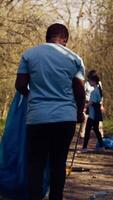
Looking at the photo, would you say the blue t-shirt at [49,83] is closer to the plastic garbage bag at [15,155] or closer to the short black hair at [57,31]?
the short black hair at [57,31]

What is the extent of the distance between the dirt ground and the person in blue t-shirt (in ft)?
5.40

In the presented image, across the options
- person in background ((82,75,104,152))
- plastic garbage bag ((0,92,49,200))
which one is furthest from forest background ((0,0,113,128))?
plastic garbage bag ((0,92,49,200))

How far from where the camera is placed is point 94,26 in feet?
112

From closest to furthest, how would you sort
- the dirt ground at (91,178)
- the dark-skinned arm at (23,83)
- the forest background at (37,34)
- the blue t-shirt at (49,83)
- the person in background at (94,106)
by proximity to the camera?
the blue t-shirt at (49,83) < the dark-skinned arm at (23,83) < the dirt ground at (91,178) < the person in background at (94,106) < the forest background at (37,34)

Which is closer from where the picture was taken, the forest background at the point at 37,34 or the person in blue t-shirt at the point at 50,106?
the person in blue t-shirt at the point at 50,106

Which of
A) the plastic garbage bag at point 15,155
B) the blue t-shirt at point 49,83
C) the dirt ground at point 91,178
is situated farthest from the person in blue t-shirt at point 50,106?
the dirt ground at point 91,178

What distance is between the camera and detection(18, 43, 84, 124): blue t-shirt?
640 cm

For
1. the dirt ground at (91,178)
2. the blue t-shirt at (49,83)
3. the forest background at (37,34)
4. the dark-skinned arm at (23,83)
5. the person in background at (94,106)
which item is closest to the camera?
the blue t-shirt at (49,83)

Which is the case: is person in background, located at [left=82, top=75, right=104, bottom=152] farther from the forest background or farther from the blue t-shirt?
the blue t-shirt

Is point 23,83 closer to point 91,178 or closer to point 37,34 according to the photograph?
point 91,178

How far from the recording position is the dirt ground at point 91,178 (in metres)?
8.67

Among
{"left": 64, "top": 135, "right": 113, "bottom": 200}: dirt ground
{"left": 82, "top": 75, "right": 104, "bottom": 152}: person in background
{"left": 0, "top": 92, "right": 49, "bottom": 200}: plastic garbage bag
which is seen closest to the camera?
{"left": 0, "top": 92, "right": 49, "bottom": 200}: plastic garbage bag

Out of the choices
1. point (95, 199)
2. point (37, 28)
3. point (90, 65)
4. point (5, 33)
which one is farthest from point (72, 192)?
point (90, 65)

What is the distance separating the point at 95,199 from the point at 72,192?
46.3 inches
